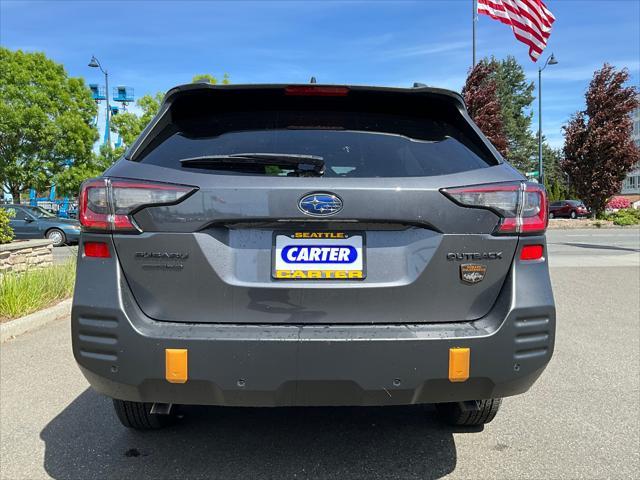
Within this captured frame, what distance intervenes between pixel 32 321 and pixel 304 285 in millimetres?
4706

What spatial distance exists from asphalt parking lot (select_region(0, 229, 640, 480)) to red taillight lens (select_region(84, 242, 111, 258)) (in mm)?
1206

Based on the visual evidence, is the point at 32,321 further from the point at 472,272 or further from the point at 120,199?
the point at 472,272

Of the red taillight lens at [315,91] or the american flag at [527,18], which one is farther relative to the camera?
the american flag at [527,18]

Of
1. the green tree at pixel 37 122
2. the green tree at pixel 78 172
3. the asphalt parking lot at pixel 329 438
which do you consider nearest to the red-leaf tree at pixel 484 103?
the green tree at pixel 78 172

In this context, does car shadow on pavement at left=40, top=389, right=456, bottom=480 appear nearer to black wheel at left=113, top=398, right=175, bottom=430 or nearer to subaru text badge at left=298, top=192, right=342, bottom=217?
black wheel at left=113, top=398, right=175, bottom=430

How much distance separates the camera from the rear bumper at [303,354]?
2115mm

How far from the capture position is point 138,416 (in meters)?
2.97

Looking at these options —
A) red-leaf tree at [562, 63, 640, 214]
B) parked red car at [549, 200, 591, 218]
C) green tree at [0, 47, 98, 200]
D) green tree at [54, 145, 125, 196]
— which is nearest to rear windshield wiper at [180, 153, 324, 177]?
green tree at [54, 145, 125, 196]

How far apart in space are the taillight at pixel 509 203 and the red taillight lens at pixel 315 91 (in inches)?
31.1

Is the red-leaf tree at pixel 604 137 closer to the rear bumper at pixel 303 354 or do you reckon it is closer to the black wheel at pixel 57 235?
the black wheel at pixel 57 235

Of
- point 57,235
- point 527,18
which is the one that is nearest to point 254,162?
point 527,18

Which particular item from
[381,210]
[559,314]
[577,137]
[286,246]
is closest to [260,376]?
[286,246]

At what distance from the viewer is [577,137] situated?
2845cm

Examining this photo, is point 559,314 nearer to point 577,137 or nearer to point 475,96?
point 475,96
